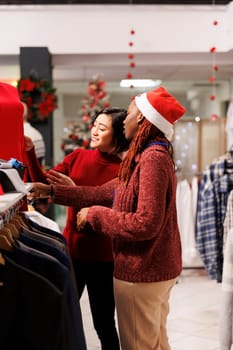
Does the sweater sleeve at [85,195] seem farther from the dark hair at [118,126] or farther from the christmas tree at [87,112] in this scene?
the christmas tree at [87,112]

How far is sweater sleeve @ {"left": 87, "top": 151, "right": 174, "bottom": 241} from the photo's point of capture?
204cm

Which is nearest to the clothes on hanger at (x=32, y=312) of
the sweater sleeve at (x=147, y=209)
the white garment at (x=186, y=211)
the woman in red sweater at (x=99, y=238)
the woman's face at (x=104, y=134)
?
the sweater sleeve at (x=147, y=209)

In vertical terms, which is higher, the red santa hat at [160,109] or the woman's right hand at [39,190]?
the red santa hat at [160,109]

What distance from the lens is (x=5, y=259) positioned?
1.45 m

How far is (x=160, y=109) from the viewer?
7.15 feet

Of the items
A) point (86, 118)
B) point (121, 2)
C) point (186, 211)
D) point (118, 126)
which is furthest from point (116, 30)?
point (118, 126)

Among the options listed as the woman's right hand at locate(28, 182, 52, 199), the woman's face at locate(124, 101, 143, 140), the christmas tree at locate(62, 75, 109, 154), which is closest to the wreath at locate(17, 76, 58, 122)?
the christmas tree at locate(62, 75, 109, 154)

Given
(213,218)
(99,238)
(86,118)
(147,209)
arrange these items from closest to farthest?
1. (147,209)
2. (99,238)
3. (213,218)
4. (86,118)

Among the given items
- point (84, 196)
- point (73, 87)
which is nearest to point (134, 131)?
point (84, 196)

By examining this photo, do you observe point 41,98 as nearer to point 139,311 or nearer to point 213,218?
point 213,218

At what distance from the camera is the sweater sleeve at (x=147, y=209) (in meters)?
2.04

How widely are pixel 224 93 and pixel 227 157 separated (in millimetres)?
7181

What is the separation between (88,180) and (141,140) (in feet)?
2.26

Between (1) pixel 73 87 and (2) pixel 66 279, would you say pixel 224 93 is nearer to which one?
(1) pixel 73 87
